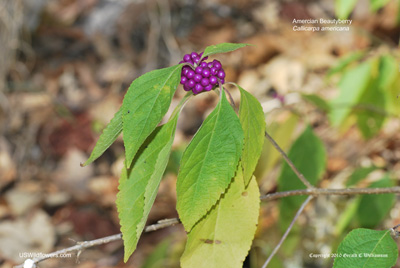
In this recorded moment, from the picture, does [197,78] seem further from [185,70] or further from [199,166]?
[199,166]

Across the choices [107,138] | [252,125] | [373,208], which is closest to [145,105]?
[107,138]

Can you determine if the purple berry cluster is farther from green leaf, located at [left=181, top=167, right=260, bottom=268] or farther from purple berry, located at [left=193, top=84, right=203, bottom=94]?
green leaf, located at [left=181, top=167, right=260, bottom=268]

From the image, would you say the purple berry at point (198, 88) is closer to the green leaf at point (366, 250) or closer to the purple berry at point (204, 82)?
the purple berry at point (204, 82)

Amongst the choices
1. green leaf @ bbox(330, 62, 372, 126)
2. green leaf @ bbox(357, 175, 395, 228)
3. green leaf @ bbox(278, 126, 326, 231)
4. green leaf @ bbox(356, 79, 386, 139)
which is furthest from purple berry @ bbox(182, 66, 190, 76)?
green leaf @ bbox(356, 79, 386, 139)

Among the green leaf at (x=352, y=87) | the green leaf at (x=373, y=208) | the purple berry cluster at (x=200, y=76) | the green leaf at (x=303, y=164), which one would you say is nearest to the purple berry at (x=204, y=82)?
the purple berry cluster at (x=200, y=76)

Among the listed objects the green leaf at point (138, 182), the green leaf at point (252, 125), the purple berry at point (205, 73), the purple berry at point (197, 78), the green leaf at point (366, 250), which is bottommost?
the green leaf at point (366, 250)

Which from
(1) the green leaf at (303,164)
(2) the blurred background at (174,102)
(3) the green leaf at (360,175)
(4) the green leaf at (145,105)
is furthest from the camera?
(2) the blurred background at (174,102)

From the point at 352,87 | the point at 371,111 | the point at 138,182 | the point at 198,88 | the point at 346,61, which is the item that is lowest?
the point at 371,111
